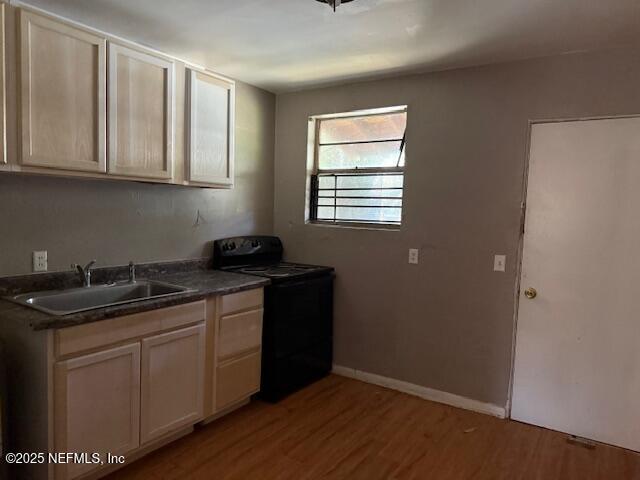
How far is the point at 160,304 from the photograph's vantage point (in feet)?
7.26

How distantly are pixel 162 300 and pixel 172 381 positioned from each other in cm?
48

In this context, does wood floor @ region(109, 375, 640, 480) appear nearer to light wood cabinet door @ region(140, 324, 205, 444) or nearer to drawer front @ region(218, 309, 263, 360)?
light wood cabinet door @ region(140, 324, 205, 444)

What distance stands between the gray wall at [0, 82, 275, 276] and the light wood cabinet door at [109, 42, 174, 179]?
0.37 metres

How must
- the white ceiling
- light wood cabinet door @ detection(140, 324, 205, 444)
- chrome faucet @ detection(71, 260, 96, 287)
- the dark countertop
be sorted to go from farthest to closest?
chrome faucet @ detection(71, 260, 96, 287), light wood cabinet door @ detection(140, 324, 205, 444), the white ceiling, the dark countertop

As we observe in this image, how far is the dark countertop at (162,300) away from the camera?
181 centimetres

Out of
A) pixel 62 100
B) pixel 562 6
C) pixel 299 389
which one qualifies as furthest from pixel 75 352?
pixel 562 6

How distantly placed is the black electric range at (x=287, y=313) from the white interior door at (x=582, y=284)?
56.7 inches

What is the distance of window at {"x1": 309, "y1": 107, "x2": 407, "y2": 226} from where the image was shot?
3346 millimetres

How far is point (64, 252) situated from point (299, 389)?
6.16ft

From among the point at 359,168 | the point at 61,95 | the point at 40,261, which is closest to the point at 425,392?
the point at 359,168

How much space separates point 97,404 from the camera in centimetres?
198

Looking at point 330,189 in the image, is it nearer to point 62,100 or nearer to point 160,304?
point 160,304

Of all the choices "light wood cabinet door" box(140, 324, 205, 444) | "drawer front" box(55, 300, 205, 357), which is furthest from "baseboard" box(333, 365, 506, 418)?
"drawer front" box(55, 300, 205, 357)

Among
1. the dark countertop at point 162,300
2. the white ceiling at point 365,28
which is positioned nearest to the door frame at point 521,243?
the white ceiling at point 365,28
